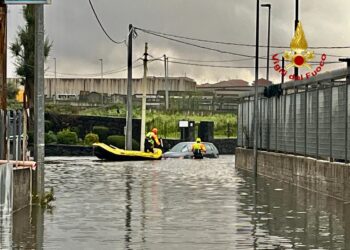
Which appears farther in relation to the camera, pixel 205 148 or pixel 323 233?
pixel 205 148

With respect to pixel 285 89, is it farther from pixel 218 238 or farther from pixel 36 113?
pixel 218 238

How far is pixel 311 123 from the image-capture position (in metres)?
31.3

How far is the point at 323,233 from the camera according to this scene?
17750mm

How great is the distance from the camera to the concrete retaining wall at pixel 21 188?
2109 cm

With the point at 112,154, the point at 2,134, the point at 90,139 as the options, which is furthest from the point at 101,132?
the point at 2,134

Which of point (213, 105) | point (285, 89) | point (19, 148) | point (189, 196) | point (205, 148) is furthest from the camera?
point (213, 105)

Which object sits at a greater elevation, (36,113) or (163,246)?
(36,113)

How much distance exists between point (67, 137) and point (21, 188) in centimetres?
5259

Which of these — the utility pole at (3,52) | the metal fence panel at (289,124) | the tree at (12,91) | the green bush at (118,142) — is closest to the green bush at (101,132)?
the green bush at (118,142)

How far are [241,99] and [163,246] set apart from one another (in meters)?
33.4

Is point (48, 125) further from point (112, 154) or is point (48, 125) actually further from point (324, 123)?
point (324, 123)

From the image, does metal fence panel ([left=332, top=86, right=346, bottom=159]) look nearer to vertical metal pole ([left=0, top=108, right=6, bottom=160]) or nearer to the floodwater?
the floodwater

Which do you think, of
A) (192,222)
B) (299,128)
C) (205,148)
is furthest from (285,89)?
(205,148)

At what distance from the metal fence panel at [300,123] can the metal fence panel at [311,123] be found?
753mm
